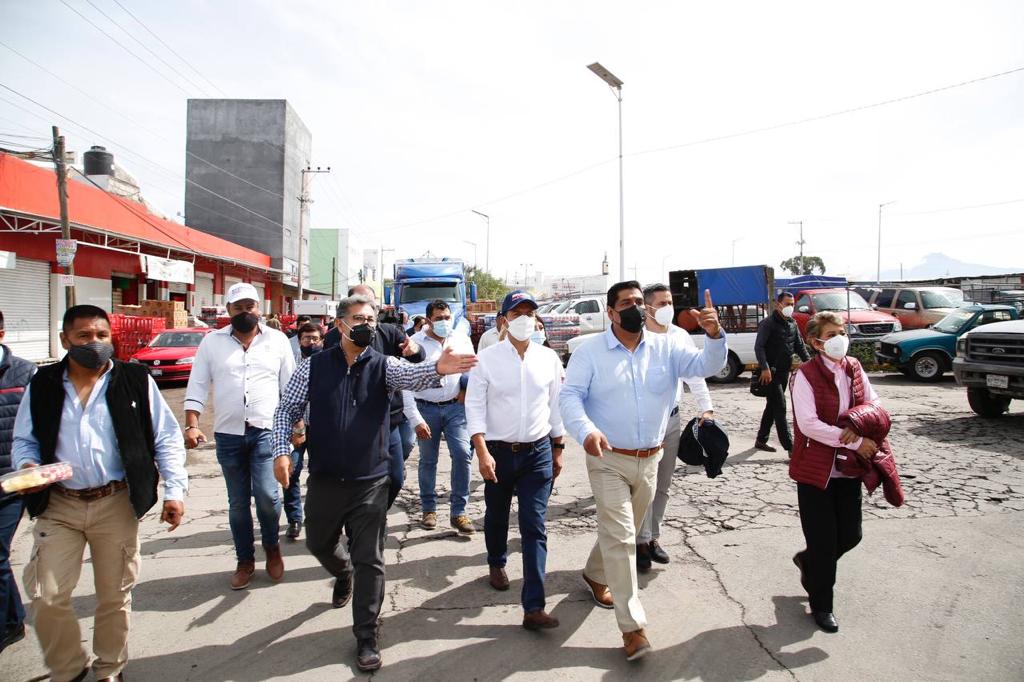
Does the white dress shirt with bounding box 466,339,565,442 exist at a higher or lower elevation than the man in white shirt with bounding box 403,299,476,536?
higher

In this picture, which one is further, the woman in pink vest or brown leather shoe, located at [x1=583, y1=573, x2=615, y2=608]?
brown leather shoe, located at [x1=583, y1=573, x2=615, y2=608]

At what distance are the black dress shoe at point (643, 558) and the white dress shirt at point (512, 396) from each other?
1022 mm

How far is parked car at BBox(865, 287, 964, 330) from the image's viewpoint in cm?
1877

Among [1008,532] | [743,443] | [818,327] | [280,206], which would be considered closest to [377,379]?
[818,327]

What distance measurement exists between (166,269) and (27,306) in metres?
5.94

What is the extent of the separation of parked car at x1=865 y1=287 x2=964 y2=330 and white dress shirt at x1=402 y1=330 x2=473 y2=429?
1866 centimetres

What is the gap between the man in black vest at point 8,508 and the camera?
128 inches

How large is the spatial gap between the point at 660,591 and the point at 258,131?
2191 inches

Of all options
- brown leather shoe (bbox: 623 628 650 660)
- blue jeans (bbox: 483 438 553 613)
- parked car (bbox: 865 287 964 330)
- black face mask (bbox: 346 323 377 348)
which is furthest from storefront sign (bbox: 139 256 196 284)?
parked car (bbox: 865 287 964 330)

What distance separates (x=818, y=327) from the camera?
3.69 m

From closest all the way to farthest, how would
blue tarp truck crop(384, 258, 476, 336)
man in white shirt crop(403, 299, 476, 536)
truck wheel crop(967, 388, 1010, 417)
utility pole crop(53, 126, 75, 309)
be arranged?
man in white shirt crop(403, 299, 476, 536) < truck wheel crop(967, 388, 1010, 417) < utility pole crop(53, 126, 75, 309) < blue tarp truck crop(384, 258, 476, 336)

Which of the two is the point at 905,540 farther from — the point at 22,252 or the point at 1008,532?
the point at 22,252

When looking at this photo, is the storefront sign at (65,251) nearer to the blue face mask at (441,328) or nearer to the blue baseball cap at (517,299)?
the blue face mask at (441,328)

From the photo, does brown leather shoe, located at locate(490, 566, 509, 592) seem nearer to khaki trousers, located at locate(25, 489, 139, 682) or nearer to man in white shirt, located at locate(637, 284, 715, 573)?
man in white shirt, located at locate(637, 284, 715, 573)
